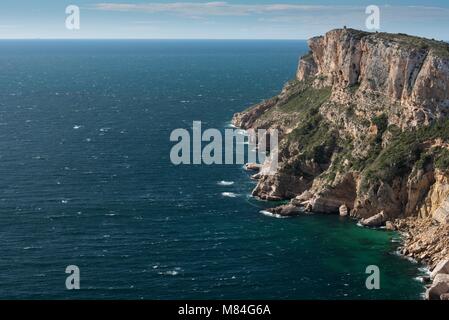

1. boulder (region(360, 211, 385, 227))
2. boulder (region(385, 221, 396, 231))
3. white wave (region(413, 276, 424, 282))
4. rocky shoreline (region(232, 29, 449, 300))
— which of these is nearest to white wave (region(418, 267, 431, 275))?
rocky shoreline (region(232, 29, 449, 300))

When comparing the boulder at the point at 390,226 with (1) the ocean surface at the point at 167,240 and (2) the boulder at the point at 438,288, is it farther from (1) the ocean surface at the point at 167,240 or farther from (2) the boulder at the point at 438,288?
(2) the boulder at the point at 438,288

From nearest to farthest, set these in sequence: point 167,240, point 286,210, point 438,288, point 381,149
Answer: point 438,288 < point 167,240 < point 286,210 < point 381,149

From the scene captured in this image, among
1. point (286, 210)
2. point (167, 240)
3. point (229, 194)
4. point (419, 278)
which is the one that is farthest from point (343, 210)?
point (167, 240)

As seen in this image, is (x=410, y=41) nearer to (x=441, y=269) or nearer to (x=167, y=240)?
(x=441, y=269)

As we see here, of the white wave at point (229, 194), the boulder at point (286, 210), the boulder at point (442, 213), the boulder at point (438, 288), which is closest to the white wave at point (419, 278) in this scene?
the boulder at point (438, 288)

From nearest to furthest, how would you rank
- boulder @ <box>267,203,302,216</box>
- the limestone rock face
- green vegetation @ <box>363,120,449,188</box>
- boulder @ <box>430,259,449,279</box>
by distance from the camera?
boulder @ <box>430,259,449,279</box> < green vegetation @ <box>363,120,449,188</box> < boulder @ <box>267,203,302,216</box> < the limestone rock face

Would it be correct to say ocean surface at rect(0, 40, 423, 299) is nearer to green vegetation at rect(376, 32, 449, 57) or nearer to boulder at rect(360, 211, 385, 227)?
boulder at rect(360, 211, 385, 227)

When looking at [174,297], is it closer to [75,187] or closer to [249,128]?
[75,187]
